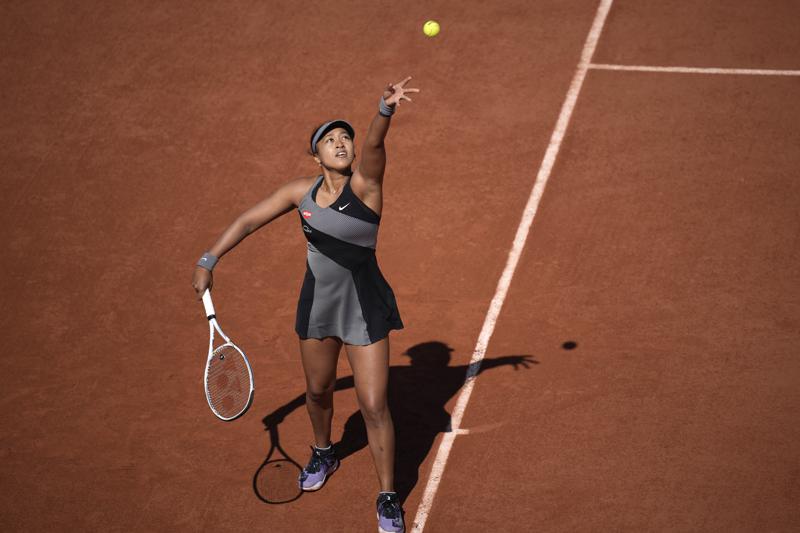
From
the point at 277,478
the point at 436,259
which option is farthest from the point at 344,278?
the point at 436,259

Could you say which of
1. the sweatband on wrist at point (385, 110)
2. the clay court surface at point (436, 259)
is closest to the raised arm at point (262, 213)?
the sweatband on wrist at point (385, 110)

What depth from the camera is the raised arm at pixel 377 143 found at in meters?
6.06

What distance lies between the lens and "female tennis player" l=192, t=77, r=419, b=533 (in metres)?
6.45

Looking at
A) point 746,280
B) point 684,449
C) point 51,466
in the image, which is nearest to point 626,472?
point 684,449

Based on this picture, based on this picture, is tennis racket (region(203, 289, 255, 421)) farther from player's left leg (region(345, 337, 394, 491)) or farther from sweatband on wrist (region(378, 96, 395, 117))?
sweatband on wrist (region(378, 96, 395, 117))

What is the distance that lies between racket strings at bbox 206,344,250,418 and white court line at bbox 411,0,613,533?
1.40m

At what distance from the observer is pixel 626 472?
7281mm

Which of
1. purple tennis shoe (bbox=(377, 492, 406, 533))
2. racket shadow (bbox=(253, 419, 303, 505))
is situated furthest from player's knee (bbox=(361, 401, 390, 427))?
racket shadow (bbox=(253, 419, 303, 505))

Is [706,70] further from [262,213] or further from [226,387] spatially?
[226,387]

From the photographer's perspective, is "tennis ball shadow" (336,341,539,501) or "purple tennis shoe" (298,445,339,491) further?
"tennis ball shadow" (336,341,539,501)

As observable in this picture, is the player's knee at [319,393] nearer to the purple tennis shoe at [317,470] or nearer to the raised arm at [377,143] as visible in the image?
the purple tennis shoe at [317,470]

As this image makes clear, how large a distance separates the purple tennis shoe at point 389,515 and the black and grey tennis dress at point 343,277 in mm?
1083

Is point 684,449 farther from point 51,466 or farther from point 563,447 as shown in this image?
point 51,466

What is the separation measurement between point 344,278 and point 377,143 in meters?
0.97
